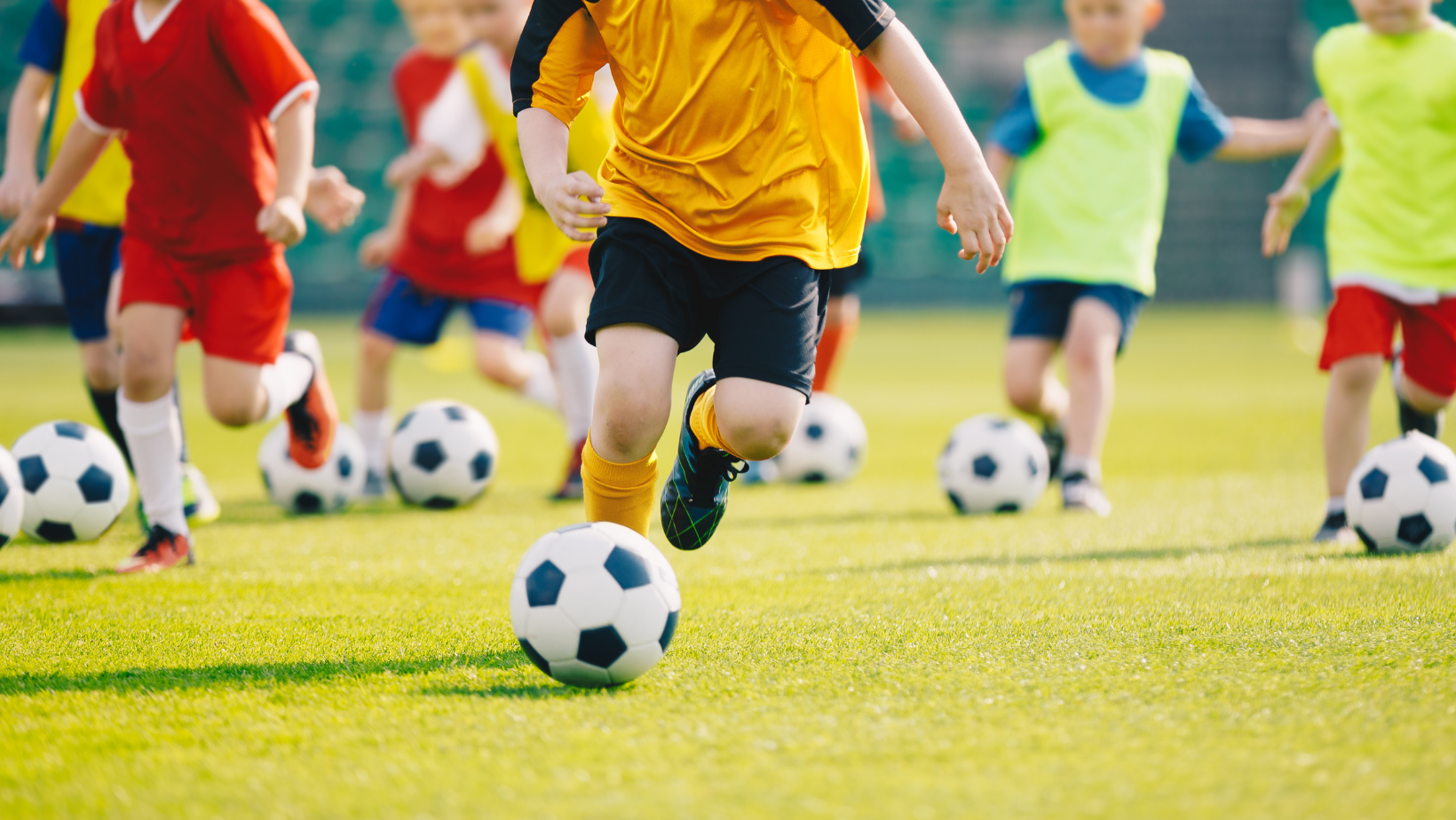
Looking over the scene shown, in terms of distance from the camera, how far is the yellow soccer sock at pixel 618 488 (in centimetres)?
310

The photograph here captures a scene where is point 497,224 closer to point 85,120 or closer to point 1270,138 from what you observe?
point 85,120

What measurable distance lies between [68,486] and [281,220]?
4.25 feet

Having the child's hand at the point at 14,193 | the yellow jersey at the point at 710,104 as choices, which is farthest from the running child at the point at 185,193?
the yellow jersey at the point at 710,104

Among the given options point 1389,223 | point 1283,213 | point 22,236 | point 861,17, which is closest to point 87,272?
point 22,236

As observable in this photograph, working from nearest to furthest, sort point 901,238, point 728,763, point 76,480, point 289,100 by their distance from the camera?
point 728,763
point 289,100
point 76,480
point 901,238

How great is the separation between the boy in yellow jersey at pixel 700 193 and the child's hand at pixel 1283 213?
87.9 inches

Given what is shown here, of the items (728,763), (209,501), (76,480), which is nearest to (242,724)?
(728,763)

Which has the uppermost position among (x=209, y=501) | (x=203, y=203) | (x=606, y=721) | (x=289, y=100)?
(x=289, y=100)

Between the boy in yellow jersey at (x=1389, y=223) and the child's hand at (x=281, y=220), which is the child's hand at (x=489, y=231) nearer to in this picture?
the child's hand at (x=281, y=220)

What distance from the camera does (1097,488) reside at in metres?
5.29

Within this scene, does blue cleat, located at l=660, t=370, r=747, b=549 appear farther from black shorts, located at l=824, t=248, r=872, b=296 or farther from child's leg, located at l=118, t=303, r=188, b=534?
black shorts, located at l=824, t=248, r=872, b=296

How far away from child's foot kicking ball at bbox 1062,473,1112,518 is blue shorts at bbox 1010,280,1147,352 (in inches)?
22.2

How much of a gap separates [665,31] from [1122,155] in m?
2.99

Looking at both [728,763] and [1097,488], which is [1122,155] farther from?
[728,763]
